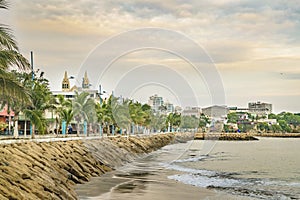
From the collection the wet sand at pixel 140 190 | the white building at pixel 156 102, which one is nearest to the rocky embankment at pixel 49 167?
the wet sand at pixel 140 190

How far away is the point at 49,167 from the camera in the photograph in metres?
20.7

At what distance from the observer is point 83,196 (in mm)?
18938

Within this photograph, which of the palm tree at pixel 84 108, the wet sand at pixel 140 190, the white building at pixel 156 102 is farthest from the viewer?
the white building at pixel 156 102

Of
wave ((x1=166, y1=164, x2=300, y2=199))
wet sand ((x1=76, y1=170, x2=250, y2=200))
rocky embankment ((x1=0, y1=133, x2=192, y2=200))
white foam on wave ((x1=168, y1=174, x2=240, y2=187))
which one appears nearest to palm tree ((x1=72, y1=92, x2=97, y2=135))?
rocky embankment ((x1=0, y1=133, x2=192, y2=200))

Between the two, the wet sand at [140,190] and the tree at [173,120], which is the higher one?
the tree at [173,120]

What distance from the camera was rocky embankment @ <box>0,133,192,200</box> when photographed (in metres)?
14.5

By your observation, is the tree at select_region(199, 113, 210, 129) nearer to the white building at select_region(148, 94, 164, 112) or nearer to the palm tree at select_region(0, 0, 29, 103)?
the white building at select_region(148, 94, 164, 112)

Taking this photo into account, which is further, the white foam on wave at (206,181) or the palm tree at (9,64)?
the white foam on wave at (206,181)

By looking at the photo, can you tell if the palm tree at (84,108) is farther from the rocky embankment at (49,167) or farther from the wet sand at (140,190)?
the wet sand at (140,190)

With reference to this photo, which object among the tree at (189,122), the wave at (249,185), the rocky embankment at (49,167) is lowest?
the wave at (249,185)

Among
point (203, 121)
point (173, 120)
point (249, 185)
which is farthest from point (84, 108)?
point (203, 121)

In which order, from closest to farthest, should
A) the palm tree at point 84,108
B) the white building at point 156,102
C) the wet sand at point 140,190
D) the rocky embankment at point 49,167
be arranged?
the rocky embankment at point 49,167 < the wet sand at point 140,190 < the palm tree at point 84,108 < the white building at point 156,102

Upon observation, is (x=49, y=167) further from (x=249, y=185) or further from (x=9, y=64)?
(x=249, y=185)

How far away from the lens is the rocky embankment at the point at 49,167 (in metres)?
14.5
